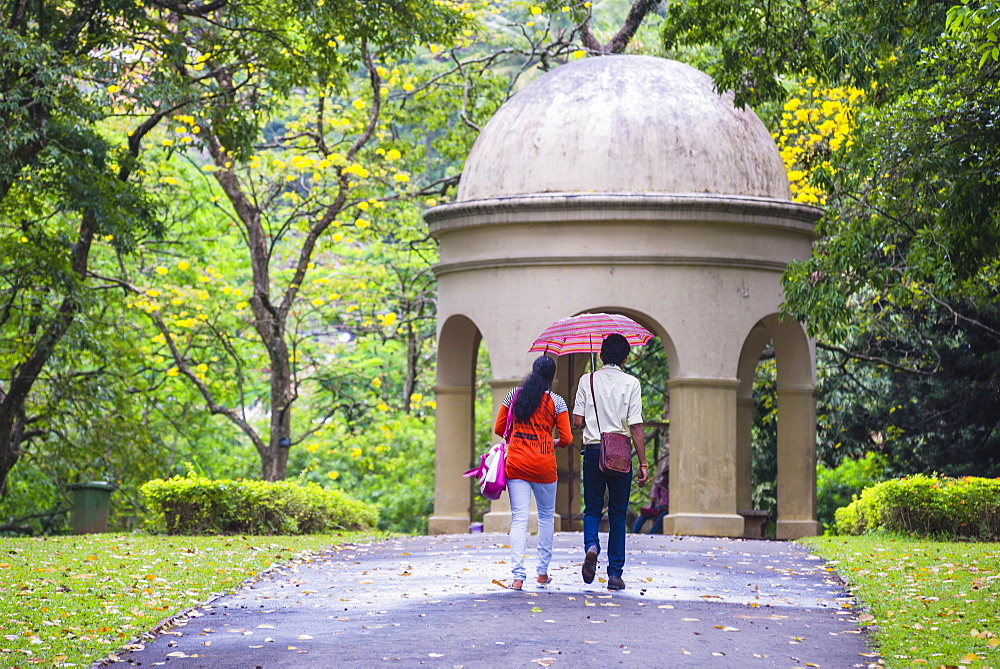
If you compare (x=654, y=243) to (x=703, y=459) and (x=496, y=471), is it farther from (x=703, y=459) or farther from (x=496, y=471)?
(x=496, y=471)

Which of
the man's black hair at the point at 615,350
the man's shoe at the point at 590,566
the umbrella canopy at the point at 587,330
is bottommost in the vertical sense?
the man's shoe at the point at 590,566

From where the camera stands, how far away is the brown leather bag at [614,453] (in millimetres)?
10344

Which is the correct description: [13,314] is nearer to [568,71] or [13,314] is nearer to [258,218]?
[258,218]

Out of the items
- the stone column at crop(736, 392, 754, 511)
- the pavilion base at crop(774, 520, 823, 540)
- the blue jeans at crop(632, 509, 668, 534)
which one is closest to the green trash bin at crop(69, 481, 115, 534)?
the blue jeans at crop(632, 509, 668, 534)

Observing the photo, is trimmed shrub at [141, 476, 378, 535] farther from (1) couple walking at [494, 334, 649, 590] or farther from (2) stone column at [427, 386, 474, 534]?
(1) couple walking at [494, 334, 649, 590]

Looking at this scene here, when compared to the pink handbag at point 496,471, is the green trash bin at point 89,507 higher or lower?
lower

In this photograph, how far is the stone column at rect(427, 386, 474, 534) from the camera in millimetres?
19328

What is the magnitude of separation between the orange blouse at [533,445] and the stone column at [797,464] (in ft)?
29.7

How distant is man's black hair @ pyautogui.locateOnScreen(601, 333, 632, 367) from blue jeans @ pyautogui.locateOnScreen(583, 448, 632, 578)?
2.35 ft

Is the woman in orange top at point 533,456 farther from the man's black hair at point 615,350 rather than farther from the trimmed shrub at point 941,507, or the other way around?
the trimmed shrub at point 941,507

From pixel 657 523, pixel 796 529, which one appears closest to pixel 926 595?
pixel 796 529

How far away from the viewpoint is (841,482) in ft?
83.0

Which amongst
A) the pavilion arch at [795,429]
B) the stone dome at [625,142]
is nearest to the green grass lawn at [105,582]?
the stone dome at [625,142]

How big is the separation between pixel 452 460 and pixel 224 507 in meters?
3.83
